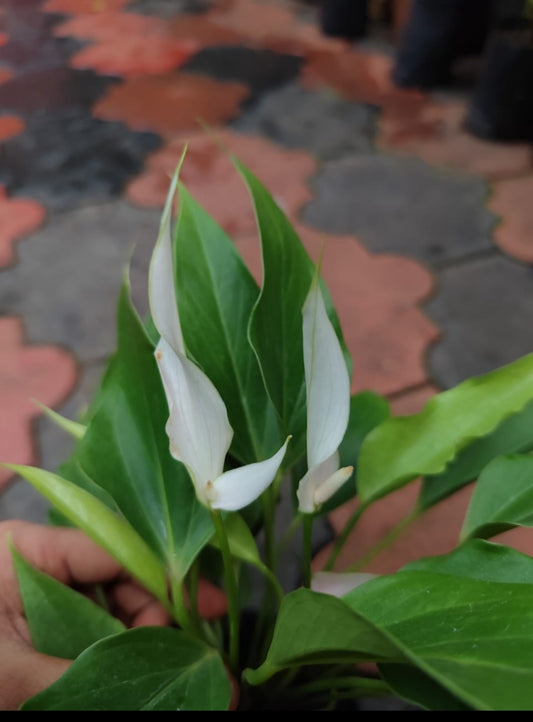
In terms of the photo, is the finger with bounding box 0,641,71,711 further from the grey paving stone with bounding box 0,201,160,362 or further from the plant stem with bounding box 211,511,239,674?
the grey paving stone with bounding box 0,201,160,362

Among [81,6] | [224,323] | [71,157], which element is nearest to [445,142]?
[71,157]

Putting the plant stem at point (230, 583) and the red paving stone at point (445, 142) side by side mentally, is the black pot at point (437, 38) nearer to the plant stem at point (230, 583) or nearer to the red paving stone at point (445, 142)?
the red paving stone at point (445, 142)

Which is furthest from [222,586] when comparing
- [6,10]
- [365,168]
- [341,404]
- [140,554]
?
[6,10]

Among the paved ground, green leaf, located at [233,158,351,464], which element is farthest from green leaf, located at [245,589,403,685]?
the paved ground

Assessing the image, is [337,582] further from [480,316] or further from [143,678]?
[480,316]

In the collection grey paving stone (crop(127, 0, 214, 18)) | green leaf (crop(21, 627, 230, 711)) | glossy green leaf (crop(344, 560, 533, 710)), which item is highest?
glossy green leaf (crop(344, 560, 533, 710))

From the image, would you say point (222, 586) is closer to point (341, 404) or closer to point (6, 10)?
point (341, 404)

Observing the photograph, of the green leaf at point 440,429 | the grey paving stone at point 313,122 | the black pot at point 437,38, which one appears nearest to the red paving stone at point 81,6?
A: the grey paving stone at point 313,122
